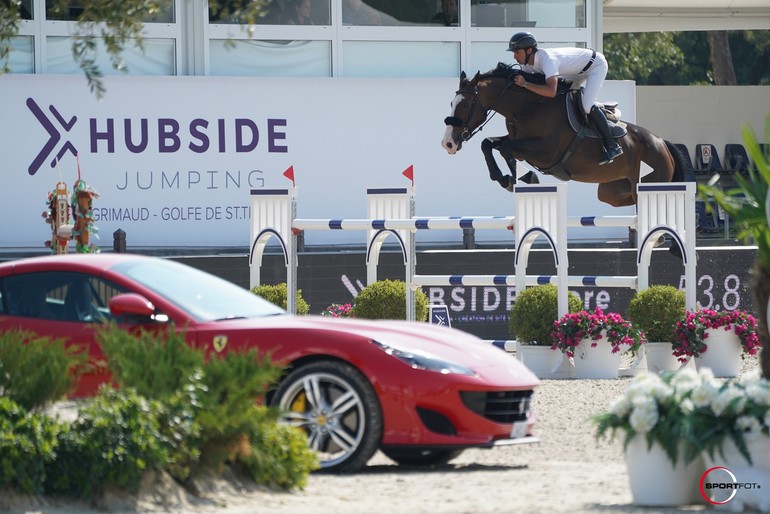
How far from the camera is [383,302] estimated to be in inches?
509

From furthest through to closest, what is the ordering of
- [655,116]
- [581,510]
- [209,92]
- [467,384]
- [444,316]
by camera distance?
1. [655,116]
2. [209,92]
3. [444,316]
4. [467,384]
5. [581,510]

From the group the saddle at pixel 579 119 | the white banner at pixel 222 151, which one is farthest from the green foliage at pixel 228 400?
the white banner at pixel 222 151

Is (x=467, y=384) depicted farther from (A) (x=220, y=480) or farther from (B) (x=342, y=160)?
(B) (x=342, y=160)

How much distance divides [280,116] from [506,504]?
46.6ft

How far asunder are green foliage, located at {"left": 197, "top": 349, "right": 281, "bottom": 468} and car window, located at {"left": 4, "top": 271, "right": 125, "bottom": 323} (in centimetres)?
139

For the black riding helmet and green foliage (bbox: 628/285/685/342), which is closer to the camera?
green foliage (bbox: 628/285/685/342)

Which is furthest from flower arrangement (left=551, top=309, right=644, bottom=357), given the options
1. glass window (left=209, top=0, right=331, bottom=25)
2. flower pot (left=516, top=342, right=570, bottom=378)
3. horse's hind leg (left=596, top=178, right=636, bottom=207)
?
glass window (left=209, top=0, right=331, bottom=25)

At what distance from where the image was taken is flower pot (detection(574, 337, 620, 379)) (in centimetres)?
1177

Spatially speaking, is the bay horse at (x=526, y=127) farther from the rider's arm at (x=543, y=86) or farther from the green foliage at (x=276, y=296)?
the green foliage at (x=276, y=296)

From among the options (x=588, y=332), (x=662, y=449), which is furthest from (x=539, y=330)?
(x=662, y=449)

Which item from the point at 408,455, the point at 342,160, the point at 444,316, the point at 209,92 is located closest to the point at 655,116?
the point at 342,160

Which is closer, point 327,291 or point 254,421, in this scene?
point 254,421

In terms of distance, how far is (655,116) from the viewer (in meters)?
26.4

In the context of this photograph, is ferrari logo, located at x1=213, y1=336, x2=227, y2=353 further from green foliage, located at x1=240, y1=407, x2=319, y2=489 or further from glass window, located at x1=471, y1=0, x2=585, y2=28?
glass window, located at x1=471, y1=0, x2=585, y2=28
